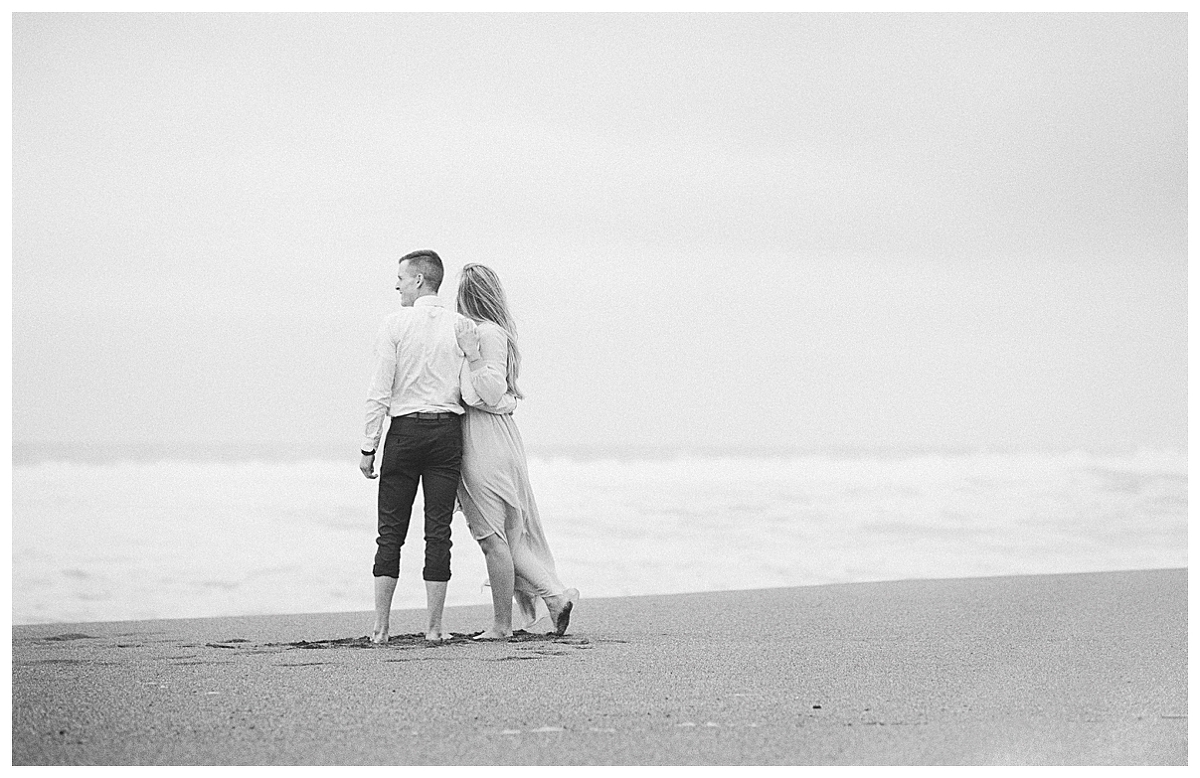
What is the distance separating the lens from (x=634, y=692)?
291 centimetres

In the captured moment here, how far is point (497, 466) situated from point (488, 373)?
293mm

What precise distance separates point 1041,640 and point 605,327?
5096 mm

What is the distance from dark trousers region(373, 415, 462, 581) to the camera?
3.83 metres

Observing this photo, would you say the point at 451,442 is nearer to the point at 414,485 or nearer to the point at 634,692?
the point at 414,485

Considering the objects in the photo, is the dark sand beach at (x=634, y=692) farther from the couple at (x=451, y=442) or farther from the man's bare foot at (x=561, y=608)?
the couple at (x=451, y=442)

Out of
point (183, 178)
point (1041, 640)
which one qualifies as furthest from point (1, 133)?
point (1041, 640)

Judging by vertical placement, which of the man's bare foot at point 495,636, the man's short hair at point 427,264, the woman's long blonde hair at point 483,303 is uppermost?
the man's short hair at point 427,264

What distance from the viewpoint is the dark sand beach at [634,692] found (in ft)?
8.04

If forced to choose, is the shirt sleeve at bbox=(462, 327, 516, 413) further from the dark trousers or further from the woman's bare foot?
the woman's bare foot

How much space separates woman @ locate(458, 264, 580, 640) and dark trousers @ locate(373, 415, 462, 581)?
0.12 metres

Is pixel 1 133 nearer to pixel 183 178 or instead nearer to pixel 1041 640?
pixel 183 178

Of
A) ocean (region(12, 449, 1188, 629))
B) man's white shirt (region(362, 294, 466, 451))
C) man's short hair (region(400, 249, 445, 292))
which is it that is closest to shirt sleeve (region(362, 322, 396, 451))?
man's white shirt (region(362, 294, 466, 451))

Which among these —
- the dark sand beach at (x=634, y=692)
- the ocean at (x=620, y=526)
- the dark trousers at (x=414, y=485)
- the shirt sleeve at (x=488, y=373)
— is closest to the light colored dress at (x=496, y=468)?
the shirt sleeve at (x=488, y=373)

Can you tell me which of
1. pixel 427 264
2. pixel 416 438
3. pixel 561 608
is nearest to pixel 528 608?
pixel 561 608
